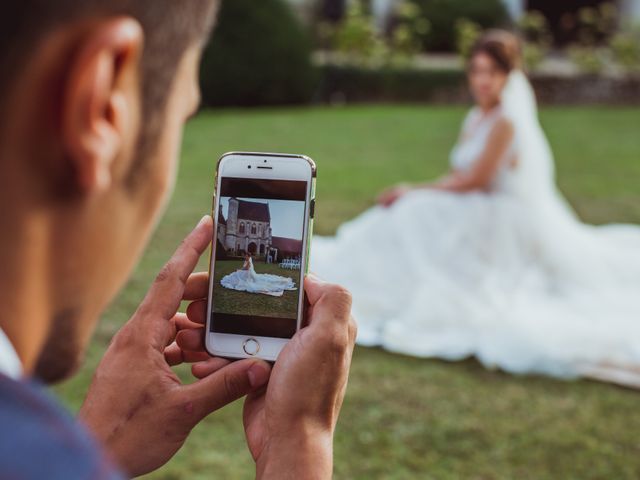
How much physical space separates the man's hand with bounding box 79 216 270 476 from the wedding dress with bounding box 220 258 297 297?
0.18 m

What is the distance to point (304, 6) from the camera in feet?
69.5

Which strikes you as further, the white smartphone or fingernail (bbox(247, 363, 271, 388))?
the white smartphone

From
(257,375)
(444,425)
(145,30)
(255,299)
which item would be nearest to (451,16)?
(444,425)

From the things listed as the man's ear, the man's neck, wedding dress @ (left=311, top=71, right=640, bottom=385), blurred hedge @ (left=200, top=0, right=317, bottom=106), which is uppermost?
the man's ear

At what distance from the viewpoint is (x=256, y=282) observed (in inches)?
57.8

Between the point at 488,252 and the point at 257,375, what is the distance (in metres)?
4.08

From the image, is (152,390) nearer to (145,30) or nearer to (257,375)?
(257,375)

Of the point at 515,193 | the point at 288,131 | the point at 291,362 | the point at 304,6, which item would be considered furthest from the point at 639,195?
the point at 304,6

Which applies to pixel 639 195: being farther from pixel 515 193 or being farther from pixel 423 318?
pixel 423 318

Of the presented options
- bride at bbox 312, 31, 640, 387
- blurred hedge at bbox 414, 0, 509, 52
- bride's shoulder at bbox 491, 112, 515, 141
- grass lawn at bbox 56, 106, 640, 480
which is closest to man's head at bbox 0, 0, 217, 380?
grass lawn at bbox 56, 106, 640, 480

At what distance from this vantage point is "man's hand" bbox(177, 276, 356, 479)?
110 cm

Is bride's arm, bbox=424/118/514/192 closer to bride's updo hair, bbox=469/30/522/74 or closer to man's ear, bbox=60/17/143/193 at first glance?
bride's updo hair, bbox=469/30/522/74

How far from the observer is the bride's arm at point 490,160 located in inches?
204

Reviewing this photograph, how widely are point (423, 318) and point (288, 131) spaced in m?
7.75
